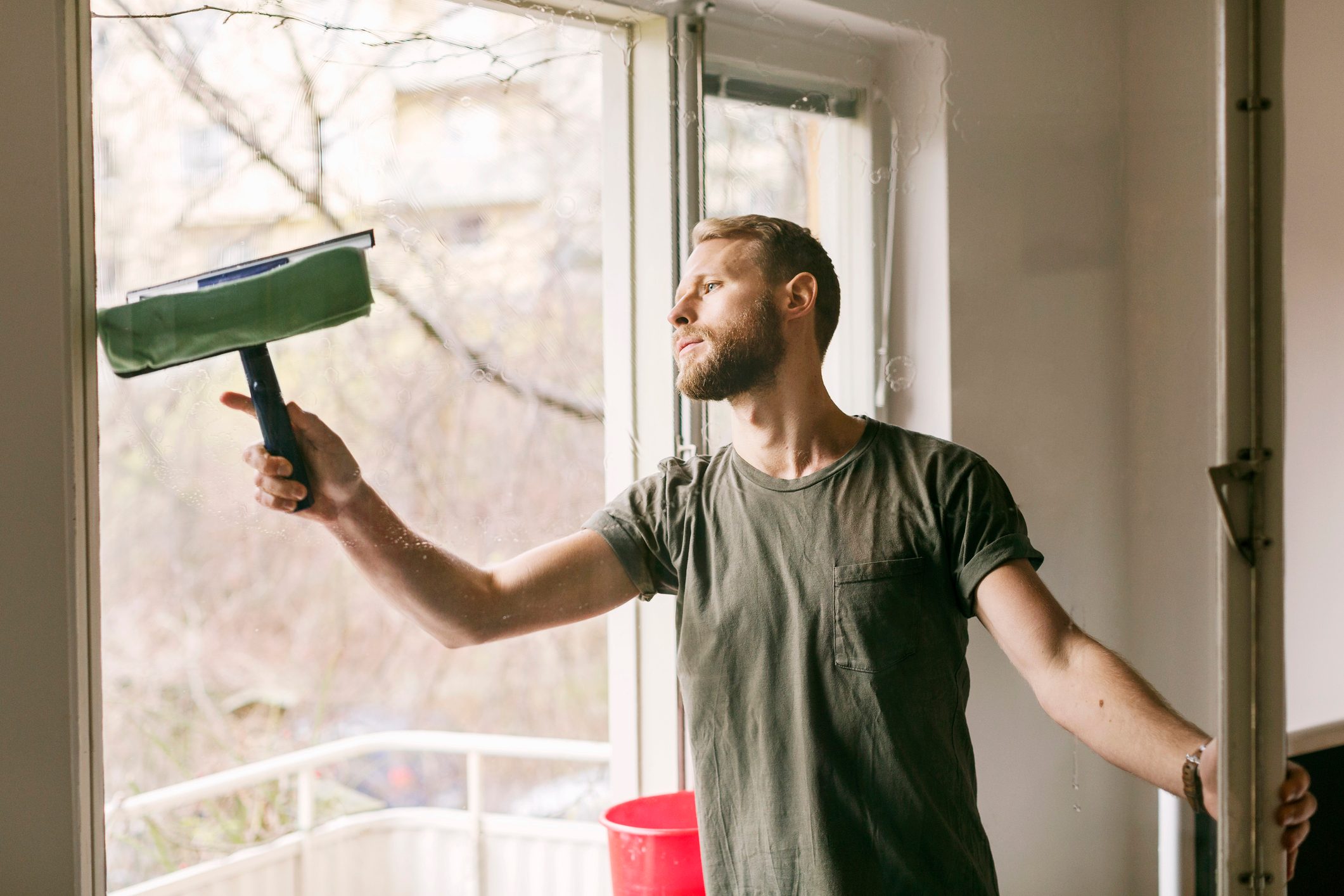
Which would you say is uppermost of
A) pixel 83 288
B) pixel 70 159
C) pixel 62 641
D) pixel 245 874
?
pixel 70 159

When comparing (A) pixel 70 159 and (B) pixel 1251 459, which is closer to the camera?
(A) pixel 70 159

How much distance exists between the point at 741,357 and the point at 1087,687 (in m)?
0.49

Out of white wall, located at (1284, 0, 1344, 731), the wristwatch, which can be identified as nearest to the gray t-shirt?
the wristwatch

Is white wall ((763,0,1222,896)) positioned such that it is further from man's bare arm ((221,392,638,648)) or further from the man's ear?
man's bare arm ((221,392,638,648))

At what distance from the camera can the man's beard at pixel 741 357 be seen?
1.06 metres

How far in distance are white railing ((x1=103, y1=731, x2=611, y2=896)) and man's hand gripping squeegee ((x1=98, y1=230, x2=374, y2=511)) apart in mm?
306

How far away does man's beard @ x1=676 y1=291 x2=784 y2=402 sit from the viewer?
3.47 ft

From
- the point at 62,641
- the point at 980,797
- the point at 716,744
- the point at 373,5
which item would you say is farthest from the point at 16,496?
the point at 980,797

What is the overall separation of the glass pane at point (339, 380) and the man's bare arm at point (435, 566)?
14 mm

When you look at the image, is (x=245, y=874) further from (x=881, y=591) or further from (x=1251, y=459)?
(x=1251, y=459)

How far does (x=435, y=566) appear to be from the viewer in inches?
41.0

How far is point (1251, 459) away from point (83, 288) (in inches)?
48.1

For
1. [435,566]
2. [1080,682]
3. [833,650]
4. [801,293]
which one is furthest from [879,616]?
[435,566]

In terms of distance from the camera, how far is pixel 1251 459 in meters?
1.13
